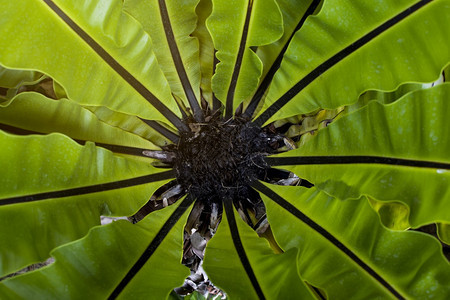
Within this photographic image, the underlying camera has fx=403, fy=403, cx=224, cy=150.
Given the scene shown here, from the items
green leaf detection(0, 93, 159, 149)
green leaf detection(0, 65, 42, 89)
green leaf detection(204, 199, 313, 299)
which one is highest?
green leaf detection(0, 65, 42, 89)

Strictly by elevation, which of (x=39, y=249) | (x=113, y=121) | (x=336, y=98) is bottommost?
(x=39, y=249)

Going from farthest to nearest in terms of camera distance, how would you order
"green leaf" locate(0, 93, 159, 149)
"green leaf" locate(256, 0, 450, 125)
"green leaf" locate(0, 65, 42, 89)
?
1. "green leaf" locate(0, 65, 42, 89)
2. "green leaf" locate(0, 93, 159, 149)
3. "green leaf" locate(256, 0, 450, 125)

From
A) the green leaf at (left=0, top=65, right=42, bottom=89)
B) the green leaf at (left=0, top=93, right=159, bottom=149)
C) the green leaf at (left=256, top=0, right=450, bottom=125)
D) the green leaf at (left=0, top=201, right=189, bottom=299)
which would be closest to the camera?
the green leaf at (left=0, top=201, right=189, bottom=299)

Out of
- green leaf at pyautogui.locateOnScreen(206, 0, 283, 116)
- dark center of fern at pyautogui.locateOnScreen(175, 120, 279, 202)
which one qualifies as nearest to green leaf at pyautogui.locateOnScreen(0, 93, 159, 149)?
dark center of fern at pyautogui.locateOnScreen(175, 120, 279, 202)

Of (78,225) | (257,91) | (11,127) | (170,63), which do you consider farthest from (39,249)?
(257,91)

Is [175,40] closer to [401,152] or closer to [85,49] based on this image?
[85,49]

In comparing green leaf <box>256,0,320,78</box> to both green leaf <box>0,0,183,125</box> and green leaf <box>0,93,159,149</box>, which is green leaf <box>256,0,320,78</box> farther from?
green leaf <box>0,93,159,149</box>

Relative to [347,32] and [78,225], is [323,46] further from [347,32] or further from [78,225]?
[78,225]

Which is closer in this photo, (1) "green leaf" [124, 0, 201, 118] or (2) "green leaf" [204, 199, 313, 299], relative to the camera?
(2) "green leaf" [204, 199, 313, 299]

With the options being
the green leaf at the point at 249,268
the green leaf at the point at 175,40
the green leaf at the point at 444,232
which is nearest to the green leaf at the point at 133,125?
the green leaf at the point at 175,40
